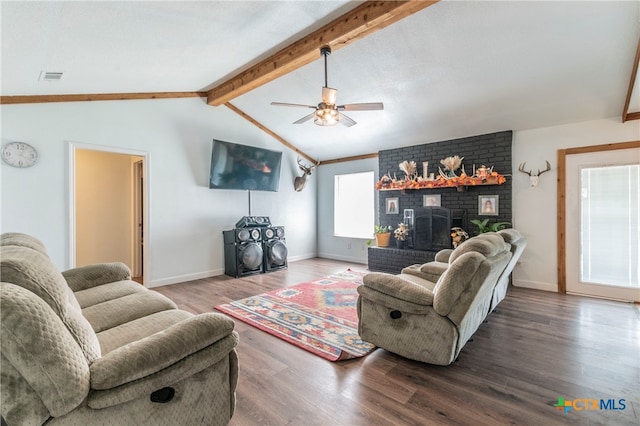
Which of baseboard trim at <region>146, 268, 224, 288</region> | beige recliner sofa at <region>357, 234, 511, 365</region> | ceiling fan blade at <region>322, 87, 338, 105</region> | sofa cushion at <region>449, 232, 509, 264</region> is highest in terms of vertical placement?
ceiling fan blade at <region>322, 87, 338, 105</region>

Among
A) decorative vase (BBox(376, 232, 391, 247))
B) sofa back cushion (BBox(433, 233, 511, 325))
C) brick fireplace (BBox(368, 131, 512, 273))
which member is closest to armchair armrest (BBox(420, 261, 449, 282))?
sofa back cushion (BBox(433, 233, 511, 325))

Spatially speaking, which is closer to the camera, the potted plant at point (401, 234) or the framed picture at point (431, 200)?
the framed picture at point (431, 200)

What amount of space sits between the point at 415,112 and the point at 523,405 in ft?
12.8

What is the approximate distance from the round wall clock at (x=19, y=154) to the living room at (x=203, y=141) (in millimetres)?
59

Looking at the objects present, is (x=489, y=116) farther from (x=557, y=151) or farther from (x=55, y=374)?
(x=55, y=374)

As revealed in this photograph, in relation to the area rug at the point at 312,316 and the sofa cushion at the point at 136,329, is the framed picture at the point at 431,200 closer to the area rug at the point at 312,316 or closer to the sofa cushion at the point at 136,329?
the area rug at the point at 312,316

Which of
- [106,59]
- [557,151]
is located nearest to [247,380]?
[106,59]

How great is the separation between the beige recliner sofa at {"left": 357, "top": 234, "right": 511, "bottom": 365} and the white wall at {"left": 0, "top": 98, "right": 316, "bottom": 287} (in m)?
3.52

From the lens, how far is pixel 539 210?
436 cm

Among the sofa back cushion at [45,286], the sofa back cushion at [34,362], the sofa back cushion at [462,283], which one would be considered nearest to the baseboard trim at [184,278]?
the sofa back cushion at [45,286]

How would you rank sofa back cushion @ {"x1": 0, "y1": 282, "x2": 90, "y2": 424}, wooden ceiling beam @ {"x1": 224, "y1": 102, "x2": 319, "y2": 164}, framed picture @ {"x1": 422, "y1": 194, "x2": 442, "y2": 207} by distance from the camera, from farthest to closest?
wooden ceiling beam @ {"x1": 224, "y1": 102, "x2": 319, "y2": 164} → framed picture @ {"x1": 422, "y1": 194, "x2": 442, "y2": 207} → sofa back cushion @ {"x1": 0, "y1": 282, "x2": 90, "y2": 424}

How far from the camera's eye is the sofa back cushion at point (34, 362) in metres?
0.91

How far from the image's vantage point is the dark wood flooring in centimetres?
171

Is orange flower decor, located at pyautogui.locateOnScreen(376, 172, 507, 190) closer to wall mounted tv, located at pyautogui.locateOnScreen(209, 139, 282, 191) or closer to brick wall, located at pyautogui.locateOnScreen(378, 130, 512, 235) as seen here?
brick wall, located at pyautogui.locateOnScreen(378, 130, 512, 235)
